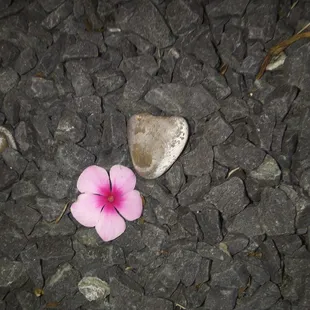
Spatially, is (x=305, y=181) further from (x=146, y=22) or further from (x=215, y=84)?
(x=146, y=22)

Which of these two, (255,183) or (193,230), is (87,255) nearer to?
(193,230)

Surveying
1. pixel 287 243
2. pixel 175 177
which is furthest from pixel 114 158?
pixel 287 243

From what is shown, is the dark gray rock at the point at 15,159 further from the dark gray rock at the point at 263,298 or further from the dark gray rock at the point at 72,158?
the dark gray rock at the point at 263,298

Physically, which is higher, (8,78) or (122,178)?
(8,78)

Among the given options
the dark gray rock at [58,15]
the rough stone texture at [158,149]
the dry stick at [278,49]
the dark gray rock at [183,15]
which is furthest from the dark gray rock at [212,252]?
the dark gray rock at [58,15]

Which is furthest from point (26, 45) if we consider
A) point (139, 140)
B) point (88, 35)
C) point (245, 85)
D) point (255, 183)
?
point (255, 183)
